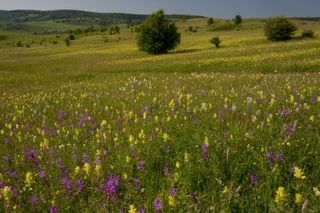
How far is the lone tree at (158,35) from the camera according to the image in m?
55.8

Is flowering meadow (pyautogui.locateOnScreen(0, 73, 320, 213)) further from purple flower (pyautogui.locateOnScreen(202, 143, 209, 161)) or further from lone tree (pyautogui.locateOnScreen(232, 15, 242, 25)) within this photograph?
lone tree (pyautogui.locateOnScreen(232, 15, 242, 25))

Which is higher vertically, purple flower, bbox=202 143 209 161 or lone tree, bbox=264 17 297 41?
lone tree, bbox=264 17 297 41

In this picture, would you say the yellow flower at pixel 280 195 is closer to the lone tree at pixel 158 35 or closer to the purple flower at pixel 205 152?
the purple flower at pixel 205 152

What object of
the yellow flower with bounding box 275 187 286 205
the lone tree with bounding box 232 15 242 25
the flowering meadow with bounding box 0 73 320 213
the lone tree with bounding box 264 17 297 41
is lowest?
the flowering meadow with bounding box 0 73 320 213

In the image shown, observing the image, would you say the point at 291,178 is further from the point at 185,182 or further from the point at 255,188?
the point at 185,182

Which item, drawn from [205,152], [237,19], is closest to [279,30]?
[205,152]

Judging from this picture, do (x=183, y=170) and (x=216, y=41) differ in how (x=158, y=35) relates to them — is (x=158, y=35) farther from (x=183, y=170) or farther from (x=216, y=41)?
(x=183, y=170)

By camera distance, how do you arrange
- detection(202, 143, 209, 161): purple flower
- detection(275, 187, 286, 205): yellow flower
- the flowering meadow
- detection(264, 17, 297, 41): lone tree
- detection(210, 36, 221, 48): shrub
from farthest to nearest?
detection(210, 36, 221, 48): shrub
detection(264, 17, 297, 41): lone tree
detection(202, 143, 209, 161): purple flower
the flowering meadow
detection(275, 187, 286, 205): yellow flower

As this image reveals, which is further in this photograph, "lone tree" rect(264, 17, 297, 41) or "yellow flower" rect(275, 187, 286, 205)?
"lone tree" rect(264, 17, 297, 41)

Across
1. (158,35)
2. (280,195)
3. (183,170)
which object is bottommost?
(183,170)

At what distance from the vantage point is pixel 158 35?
5600 cm

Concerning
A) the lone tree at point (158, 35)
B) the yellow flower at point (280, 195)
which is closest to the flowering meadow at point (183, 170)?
the yellow flower at point (280, 195)

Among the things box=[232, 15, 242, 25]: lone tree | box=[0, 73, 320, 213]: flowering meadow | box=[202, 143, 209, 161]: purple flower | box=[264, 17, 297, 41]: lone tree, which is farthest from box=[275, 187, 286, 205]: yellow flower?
box=[232, 15, 242, 25]: lone tree

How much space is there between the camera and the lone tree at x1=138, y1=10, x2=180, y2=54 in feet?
183
